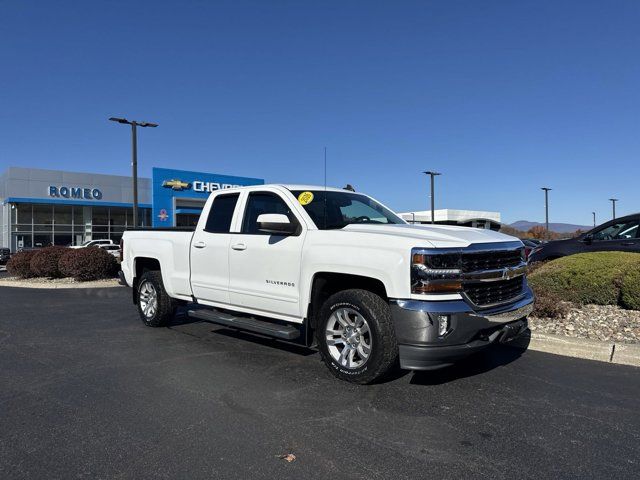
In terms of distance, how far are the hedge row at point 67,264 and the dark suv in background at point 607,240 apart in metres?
13.1

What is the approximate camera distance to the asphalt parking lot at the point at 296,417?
3.18 m

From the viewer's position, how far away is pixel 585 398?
4.39 meters

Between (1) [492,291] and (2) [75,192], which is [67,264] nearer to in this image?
(1) [492,291]

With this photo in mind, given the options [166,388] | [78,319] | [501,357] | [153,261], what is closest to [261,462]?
[166,388]

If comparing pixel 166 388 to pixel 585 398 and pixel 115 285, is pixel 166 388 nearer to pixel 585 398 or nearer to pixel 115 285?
pixel 585 398

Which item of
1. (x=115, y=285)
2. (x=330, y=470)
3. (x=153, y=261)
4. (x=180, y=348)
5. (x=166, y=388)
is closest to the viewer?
(x=330, y=470)

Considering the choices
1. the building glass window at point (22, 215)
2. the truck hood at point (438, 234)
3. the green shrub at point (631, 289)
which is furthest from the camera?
the building glass window at point (22, 215)

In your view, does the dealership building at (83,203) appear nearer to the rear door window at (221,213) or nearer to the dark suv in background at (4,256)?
the dark suv in background at (4,256)

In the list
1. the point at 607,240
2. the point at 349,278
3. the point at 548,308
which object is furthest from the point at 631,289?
the point at 349,278

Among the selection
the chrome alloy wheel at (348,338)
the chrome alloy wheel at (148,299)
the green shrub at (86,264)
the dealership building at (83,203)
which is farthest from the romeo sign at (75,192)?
the chrome alloy wheel at (348,338)

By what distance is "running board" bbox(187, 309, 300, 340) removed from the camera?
17.0ft

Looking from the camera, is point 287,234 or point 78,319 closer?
point 287,234

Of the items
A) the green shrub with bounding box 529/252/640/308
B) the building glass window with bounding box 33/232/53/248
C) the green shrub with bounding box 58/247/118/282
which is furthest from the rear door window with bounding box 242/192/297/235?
the building glass window with bounding box 33/232/53/248

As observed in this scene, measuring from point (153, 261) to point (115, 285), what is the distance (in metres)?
8.04
